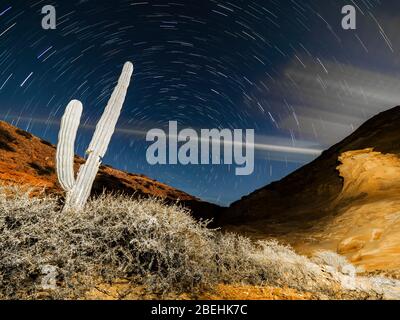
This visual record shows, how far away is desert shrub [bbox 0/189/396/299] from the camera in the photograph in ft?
13.4

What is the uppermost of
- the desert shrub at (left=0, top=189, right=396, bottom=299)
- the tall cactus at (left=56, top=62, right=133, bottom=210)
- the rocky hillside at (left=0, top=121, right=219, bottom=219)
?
the rocky hillside at (left=0, top=121, right=219, bottom=219)

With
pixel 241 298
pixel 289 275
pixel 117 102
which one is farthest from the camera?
pixel 117 102

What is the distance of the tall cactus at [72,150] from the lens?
7.82 meters

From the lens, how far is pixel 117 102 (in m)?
9.23

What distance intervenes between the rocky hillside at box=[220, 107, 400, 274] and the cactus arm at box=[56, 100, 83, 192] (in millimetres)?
6836

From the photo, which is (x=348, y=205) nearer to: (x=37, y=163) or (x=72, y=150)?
(x=72, y=150)

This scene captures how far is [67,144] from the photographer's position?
26.8 ft

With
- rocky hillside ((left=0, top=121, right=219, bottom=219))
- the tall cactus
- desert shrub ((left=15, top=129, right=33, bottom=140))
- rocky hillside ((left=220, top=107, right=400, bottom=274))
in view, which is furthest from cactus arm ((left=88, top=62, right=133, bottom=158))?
desert shrub ((left=15, top=129, right=33, bottom=140))

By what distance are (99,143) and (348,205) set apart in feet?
33.1

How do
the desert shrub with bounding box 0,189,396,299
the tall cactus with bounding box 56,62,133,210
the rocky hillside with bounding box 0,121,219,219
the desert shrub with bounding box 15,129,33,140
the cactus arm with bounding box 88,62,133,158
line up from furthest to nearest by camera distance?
the desert shrub with bounding box 15,129,33,140
the rocky hillside with bounding box 0,121,219,219
the cactus arm with bounding box 88,62,133,158
the tall cactus with bounding box 56,62,133,210
the desert shrub with bounding box 0,189,396,299

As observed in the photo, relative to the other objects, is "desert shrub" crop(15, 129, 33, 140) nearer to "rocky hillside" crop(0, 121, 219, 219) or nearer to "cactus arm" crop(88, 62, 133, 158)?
"rocky hillside" crop(0, 121, 219, 219)
